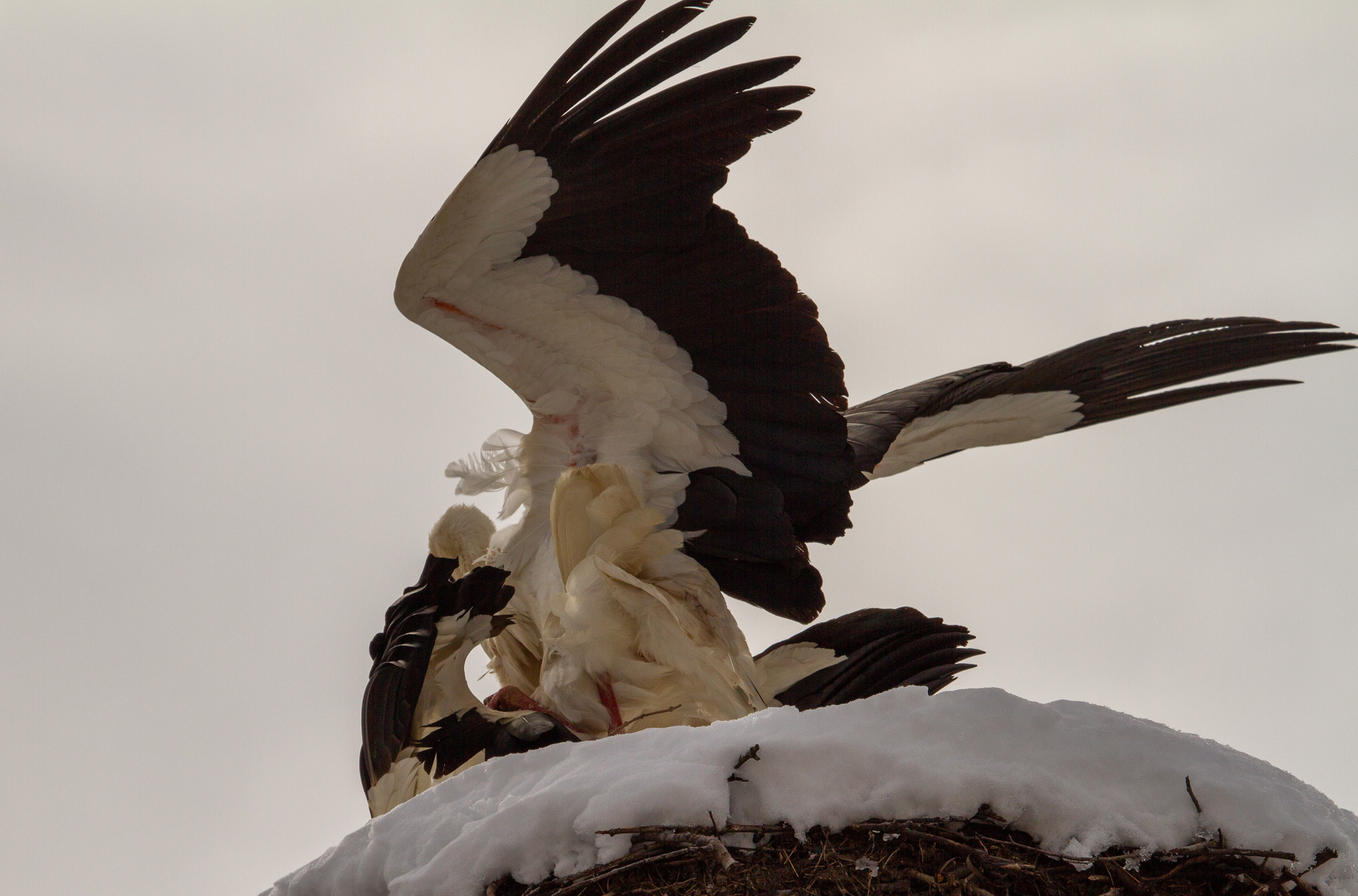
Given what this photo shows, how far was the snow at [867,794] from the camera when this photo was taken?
232 centimetres

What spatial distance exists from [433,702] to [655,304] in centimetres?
136

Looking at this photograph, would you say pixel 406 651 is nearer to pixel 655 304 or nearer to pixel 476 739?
pixel 476 739

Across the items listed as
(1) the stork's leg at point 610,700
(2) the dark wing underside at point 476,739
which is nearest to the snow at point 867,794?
(2) the dark wing underside at point 476,739

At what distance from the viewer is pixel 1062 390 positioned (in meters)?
4.34

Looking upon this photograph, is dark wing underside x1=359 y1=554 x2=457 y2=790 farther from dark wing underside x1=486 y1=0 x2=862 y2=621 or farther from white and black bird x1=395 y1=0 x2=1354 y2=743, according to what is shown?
dark wing underside x1=486 y1=0 x2=862 y2=621

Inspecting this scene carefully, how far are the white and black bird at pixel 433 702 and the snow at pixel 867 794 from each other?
68cm

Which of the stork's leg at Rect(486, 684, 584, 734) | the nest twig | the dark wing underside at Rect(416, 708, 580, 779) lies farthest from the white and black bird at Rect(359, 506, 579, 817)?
the nest twig

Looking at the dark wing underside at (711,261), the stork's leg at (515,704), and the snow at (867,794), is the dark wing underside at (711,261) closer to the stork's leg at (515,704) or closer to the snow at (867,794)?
the stork's leg at (515,704)

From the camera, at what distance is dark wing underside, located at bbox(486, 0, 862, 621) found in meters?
3.46

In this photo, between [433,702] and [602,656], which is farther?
[602,656]

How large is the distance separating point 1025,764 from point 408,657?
1705 millimetres

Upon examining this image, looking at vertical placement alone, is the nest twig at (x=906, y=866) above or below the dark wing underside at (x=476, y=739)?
below

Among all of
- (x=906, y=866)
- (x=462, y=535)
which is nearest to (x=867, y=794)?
(x=906, y=866)

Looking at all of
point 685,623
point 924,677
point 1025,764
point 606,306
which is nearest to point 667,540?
point 685,623
